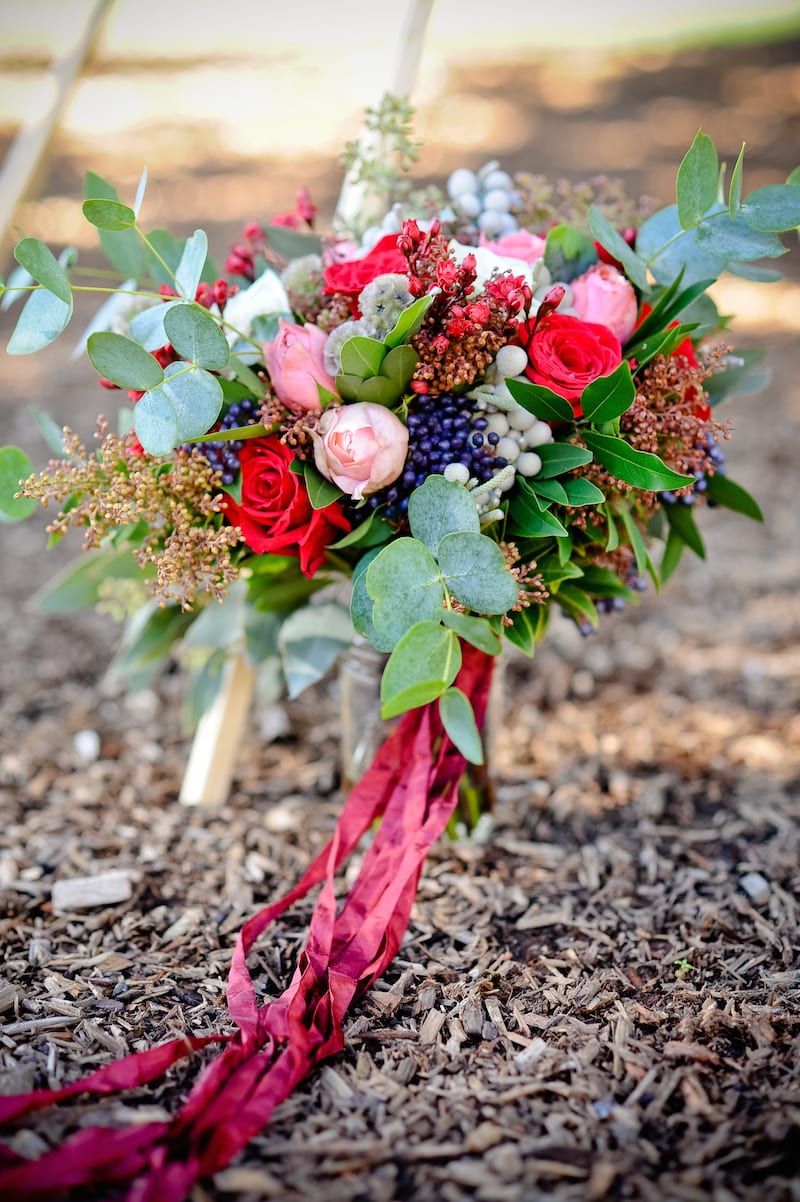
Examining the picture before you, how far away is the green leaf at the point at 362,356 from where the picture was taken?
44.6 inches

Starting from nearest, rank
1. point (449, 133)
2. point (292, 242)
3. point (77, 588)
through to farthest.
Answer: point (292, 242) → point (77, 588) → point (449, 133)

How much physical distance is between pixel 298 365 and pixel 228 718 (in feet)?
2.74

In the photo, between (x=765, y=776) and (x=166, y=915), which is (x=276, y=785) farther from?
(x=765, y=776)

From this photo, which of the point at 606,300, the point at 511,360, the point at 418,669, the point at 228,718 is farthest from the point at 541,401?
the point at 228,718

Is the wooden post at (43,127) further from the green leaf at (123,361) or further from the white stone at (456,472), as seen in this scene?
the white stone at (456,472)

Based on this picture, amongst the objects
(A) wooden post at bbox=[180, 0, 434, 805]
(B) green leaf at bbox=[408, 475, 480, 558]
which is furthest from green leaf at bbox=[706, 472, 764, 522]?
(A) wooden post at bbox=[180, 0, 434, 805]

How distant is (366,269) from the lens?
1230 millimetres

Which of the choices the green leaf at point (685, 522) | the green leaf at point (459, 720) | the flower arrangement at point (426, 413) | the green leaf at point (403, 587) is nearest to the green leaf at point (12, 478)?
the flower arrangement at point (426, 413)

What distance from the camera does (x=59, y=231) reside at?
5.26m

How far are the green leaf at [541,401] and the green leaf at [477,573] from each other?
0.23 metres

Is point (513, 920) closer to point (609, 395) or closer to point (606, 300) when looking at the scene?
point (609, 395)

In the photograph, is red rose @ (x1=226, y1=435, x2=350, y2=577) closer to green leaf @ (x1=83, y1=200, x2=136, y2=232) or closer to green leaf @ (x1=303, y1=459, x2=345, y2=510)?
green leaf @ (x1=303, y1=459, x2=345, y2=510)

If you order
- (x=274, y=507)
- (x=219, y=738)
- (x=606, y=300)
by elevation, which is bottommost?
(x=219, y=738)

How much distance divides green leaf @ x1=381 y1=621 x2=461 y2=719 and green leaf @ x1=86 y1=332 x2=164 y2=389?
1.48ft
